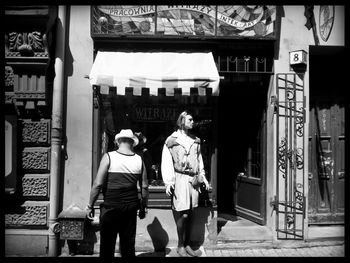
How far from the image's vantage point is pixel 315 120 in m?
6.48

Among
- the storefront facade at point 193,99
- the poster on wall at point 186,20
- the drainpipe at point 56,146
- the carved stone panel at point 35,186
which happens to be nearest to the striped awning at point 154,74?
the storefront facade at point 193,99

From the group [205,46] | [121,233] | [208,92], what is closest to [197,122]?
[208,92]

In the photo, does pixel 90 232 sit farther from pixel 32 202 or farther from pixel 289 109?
pixel 289 109

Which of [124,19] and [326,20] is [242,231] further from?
[124,19]

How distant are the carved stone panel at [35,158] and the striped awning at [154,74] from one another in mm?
1372

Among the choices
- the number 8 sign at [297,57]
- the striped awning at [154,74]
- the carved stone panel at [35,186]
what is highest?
the number 8 sign at [297,57]

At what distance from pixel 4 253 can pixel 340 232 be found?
220 inches

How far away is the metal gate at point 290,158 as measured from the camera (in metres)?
5.62

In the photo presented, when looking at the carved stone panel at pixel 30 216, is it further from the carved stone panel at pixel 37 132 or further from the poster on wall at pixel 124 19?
the poster on wall at pixel 124 19

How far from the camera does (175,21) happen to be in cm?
551

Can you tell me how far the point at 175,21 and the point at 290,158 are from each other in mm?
2940

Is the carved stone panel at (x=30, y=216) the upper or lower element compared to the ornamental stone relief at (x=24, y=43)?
lower

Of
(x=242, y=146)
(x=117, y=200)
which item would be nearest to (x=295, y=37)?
(x=242, y=146)

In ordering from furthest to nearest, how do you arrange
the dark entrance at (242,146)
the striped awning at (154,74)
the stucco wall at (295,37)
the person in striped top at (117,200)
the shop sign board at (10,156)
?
the dark entrance at (242,146)
the stucco wall at (295,37)
the shop sign board at (10,156)
the striped awning at (154,74)
the person in striped top at (117,200)
